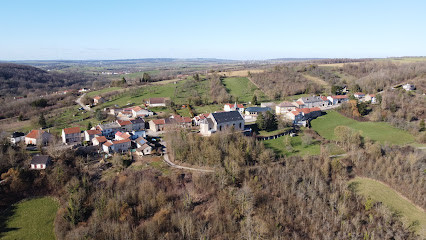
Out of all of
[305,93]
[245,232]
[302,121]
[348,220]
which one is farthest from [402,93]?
[245,232]

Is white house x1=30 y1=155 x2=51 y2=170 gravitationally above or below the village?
below

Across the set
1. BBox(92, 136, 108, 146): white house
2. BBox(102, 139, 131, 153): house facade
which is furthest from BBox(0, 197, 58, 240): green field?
BBox(92, 136, 108, 146): white house

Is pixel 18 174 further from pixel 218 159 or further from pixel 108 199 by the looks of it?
pixel 218 159

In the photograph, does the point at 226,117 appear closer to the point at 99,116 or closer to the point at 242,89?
the point at 99,116

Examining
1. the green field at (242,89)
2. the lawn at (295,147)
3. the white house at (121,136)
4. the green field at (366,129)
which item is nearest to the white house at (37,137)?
the white house at (121,136)

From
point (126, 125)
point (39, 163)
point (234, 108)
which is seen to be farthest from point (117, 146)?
point (234, 108)

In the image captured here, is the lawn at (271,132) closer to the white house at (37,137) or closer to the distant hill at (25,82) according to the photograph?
the white house at (37,137)

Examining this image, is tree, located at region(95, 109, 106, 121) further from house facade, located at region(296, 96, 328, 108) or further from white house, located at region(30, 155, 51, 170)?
house facade, located at region(296, 96, 328, 108)
